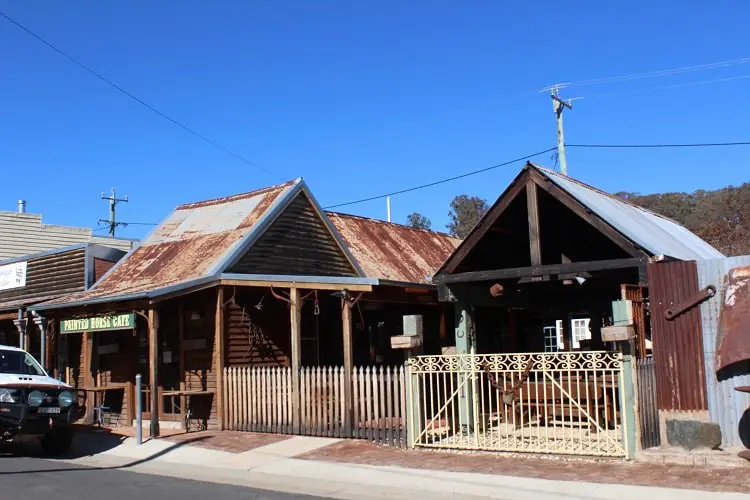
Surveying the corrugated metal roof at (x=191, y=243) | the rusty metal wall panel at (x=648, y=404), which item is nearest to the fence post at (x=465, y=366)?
the rusty metal wall panel at (x=648, y=404)

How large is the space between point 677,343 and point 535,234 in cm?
282

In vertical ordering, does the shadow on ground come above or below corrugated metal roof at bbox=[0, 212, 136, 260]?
below

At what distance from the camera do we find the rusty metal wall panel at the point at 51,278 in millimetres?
19797

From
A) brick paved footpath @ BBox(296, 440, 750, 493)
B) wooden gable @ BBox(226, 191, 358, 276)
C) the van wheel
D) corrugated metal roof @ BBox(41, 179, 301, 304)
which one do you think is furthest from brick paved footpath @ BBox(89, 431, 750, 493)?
wooden gable @ BBox(226, 191, 358, 276)

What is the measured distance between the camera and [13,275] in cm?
2238

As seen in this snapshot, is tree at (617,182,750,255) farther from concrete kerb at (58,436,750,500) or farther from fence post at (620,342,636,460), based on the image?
concrete kerb at (58,436,750,500)

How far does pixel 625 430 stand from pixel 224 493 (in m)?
5.48

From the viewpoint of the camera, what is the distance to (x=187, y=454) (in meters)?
13.0

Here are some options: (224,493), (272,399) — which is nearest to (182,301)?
(272,399)

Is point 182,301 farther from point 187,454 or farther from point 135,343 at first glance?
point 187,454

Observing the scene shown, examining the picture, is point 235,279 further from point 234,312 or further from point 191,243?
point 191,243

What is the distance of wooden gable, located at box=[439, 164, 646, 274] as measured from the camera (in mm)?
11889

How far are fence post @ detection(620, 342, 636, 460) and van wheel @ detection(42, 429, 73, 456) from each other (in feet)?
30.8

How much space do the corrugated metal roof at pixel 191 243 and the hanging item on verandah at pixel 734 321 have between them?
31.6ft
